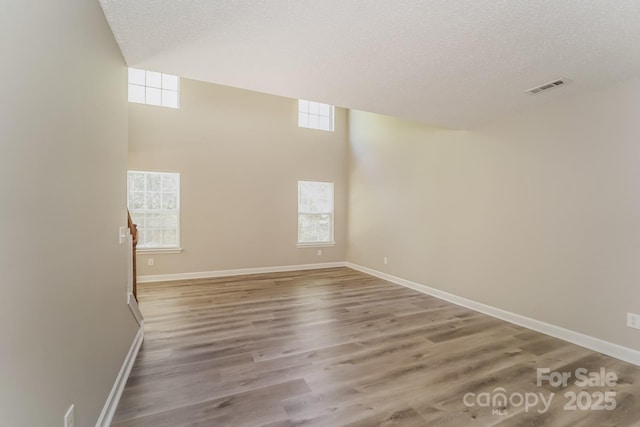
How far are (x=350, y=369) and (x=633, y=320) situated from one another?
8.35ft

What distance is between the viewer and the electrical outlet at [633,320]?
237cm

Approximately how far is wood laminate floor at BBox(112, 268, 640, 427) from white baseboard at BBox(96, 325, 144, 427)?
0.05 m

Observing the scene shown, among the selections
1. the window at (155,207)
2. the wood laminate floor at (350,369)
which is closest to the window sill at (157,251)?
the window at (155,207)

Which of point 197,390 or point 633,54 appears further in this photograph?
point 633,54

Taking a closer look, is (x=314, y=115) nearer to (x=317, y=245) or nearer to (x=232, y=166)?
(x=232, y=166)

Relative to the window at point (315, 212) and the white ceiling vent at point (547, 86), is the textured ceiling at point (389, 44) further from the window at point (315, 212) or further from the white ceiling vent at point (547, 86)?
the window at point (315, 212)

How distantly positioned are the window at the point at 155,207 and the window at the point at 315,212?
2458mm

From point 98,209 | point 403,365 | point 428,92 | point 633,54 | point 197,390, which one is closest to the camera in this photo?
point 98,209

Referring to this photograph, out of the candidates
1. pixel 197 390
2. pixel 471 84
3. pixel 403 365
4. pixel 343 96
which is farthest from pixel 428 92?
pixel 197 390

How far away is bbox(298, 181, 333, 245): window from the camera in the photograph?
6090 mm

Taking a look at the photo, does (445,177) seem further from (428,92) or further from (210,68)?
(210,68)

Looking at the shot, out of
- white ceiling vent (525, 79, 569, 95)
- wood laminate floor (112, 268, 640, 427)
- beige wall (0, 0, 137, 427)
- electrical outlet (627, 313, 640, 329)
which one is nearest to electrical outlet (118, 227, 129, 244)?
beige wall (0, 0, 137, 427)

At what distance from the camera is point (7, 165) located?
829 mm

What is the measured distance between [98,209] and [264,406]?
63.5 inches
